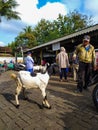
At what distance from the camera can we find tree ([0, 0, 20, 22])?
22.7 m

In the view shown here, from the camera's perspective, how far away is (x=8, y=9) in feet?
76.8

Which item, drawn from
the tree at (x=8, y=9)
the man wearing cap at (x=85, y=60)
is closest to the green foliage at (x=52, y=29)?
the tree at (x=8, y=9)

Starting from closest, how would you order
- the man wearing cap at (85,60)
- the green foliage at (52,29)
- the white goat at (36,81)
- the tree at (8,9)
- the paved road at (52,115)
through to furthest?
the paved road at (52,115) → the white goat at (36,81) → the man wearing cap at (85,60) → the tree at (8,9) → the green foliage at (52,29)

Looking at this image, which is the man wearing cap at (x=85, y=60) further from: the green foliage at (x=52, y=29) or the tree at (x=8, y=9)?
the green foliage at (x=52, y=29)

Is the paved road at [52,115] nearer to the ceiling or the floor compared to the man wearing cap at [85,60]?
nearer to the floor

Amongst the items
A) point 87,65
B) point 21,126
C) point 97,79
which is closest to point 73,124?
point 21,126

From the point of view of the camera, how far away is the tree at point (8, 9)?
2271cm

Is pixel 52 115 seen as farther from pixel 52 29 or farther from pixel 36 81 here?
pixel 52 29

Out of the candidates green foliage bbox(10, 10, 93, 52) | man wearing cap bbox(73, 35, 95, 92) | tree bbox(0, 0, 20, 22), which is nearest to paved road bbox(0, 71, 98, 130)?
man wearing cap bbox(73, 35, 95, 92)

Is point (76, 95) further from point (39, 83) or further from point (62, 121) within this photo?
point (62, 121)

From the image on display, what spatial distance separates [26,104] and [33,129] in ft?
5.75

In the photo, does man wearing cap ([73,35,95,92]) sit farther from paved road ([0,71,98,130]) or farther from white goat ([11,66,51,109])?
white goat ([11,66,51,109])

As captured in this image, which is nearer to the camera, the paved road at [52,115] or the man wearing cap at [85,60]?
the paved road at [52,115]

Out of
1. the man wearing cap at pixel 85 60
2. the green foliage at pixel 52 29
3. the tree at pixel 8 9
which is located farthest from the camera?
the green foliage at pixel 52 29
